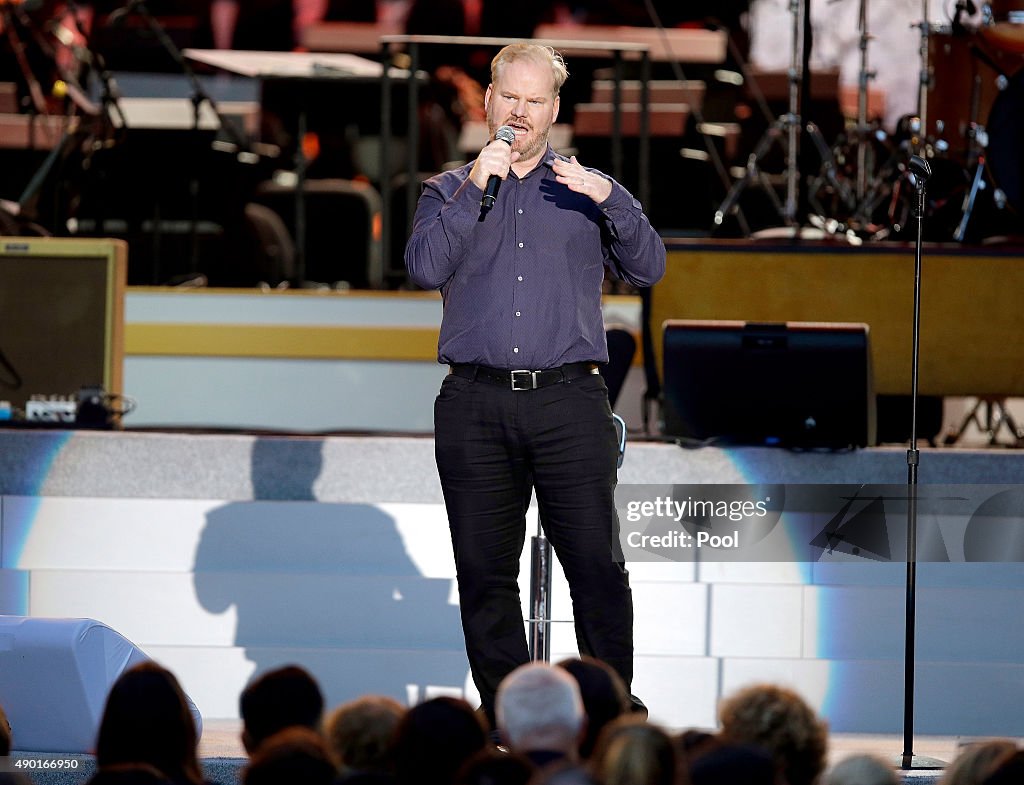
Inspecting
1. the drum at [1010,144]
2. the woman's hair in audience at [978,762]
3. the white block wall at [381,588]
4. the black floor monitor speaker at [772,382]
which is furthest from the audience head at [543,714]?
the drum at [1010,144]

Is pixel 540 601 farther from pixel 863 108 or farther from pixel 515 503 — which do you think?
pixel 863 108

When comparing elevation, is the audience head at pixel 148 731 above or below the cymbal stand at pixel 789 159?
below

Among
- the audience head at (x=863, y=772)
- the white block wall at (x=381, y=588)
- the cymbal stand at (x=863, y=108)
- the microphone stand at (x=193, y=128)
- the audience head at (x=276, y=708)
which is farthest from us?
the microphone stand at (x=193, y=128)

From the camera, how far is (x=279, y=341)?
6.01 meters

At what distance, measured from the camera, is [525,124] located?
303 cm

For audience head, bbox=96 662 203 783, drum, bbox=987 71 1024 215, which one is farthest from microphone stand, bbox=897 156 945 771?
drum, bbox=987 71 1024 215

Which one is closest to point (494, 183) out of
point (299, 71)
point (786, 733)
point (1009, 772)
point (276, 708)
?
point (276, 708)

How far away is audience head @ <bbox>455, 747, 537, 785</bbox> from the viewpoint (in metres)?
1.94

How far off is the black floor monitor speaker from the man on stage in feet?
4.01

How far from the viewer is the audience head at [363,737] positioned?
220 centimetres

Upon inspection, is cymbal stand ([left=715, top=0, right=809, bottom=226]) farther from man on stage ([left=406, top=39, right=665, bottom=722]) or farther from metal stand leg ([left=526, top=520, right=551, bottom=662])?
man on stage ([left=406, top=39, right=665, bottom=722])
